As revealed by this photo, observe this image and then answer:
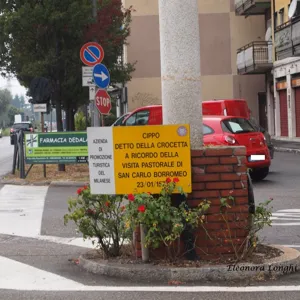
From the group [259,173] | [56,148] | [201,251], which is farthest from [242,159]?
[56,148]

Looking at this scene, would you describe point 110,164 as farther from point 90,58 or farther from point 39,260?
point 90,58

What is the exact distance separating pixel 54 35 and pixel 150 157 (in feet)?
48.2

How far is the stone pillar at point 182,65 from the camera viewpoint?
300 inches

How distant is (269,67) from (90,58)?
1016 inches

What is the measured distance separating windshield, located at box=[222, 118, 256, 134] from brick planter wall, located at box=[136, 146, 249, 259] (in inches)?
357

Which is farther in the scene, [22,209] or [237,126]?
[237,126]

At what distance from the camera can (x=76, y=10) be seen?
2080 cm

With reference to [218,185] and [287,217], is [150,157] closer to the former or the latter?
[218,185]

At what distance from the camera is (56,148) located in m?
18.2

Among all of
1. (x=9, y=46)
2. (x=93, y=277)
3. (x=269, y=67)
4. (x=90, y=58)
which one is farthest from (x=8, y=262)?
(x=269, y=67)

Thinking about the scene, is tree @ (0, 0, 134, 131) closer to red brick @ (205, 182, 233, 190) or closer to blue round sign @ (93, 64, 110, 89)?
blue round sign @ (93, 64, 110, 89)

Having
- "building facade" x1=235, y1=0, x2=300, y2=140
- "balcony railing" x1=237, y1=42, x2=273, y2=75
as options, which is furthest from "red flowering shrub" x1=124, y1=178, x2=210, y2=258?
"balcony railing" x1=237, y1=42, x2=273, y2=75

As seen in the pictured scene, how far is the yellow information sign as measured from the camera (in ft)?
24.0

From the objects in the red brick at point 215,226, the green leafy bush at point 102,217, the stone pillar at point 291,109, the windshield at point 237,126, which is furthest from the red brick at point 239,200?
the stone pillar at point 291,109
